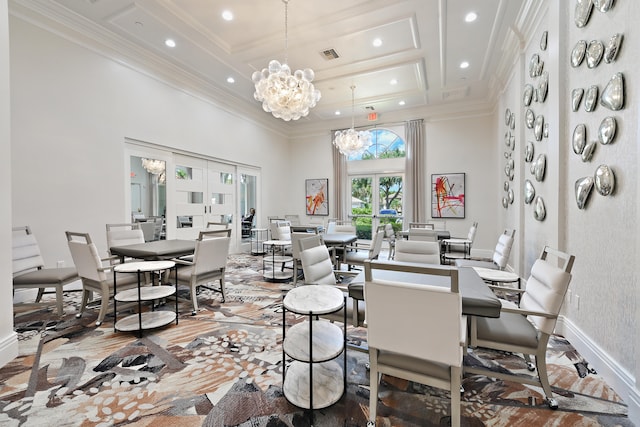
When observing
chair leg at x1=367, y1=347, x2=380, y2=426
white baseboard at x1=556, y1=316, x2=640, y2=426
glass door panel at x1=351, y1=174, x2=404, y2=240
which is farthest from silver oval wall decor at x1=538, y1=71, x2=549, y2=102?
glass door panel at x1=351, y1=174, x2=404, y2=240

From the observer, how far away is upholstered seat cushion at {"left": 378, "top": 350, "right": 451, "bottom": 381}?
1.34 m

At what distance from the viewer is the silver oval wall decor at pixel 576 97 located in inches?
92.9

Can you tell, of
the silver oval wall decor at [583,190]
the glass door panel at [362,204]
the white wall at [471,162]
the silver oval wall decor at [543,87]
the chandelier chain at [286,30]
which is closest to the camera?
the silver oval wall decor at [583,190]

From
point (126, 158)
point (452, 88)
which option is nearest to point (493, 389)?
point (126, 158)

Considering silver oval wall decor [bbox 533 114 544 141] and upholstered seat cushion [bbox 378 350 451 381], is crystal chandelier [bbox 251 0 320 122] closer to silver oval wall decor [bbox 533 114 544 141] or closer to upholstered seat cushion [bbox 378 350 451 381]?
silver oval wall decor [bbox 533 114 544 141]

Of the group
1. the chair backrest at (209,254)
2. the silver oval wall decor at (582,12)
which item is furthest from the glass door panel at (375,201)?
the silver oval wall decor at (582,12)

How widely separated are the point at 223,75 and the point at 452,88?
5159 millimetres

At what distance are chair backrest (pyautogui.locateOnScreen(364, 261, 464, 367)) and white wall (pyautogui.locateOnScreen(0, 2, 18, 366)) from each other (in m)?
2.91

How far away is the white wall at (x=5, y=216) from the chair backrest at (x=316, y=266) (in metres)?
2.42

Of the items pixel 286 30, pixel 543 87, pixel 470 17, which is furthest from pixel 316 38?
pixel 543 87

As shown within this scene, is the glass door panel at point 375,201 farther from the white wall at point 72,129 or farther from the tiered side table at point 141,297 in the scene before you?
the tiered side table at point 141,297

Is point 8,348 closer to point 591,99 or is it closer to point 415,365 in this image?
point 415,365

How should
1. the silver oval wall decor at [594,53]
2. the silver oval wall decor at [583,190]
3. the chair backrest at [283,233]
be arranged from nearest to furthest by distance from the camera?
the silver oval wall decor at [594,53] → the silver oval wall decor at [583,190] → the chair backrest at [283,233]

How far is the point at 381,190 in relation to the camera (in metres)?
7.98
